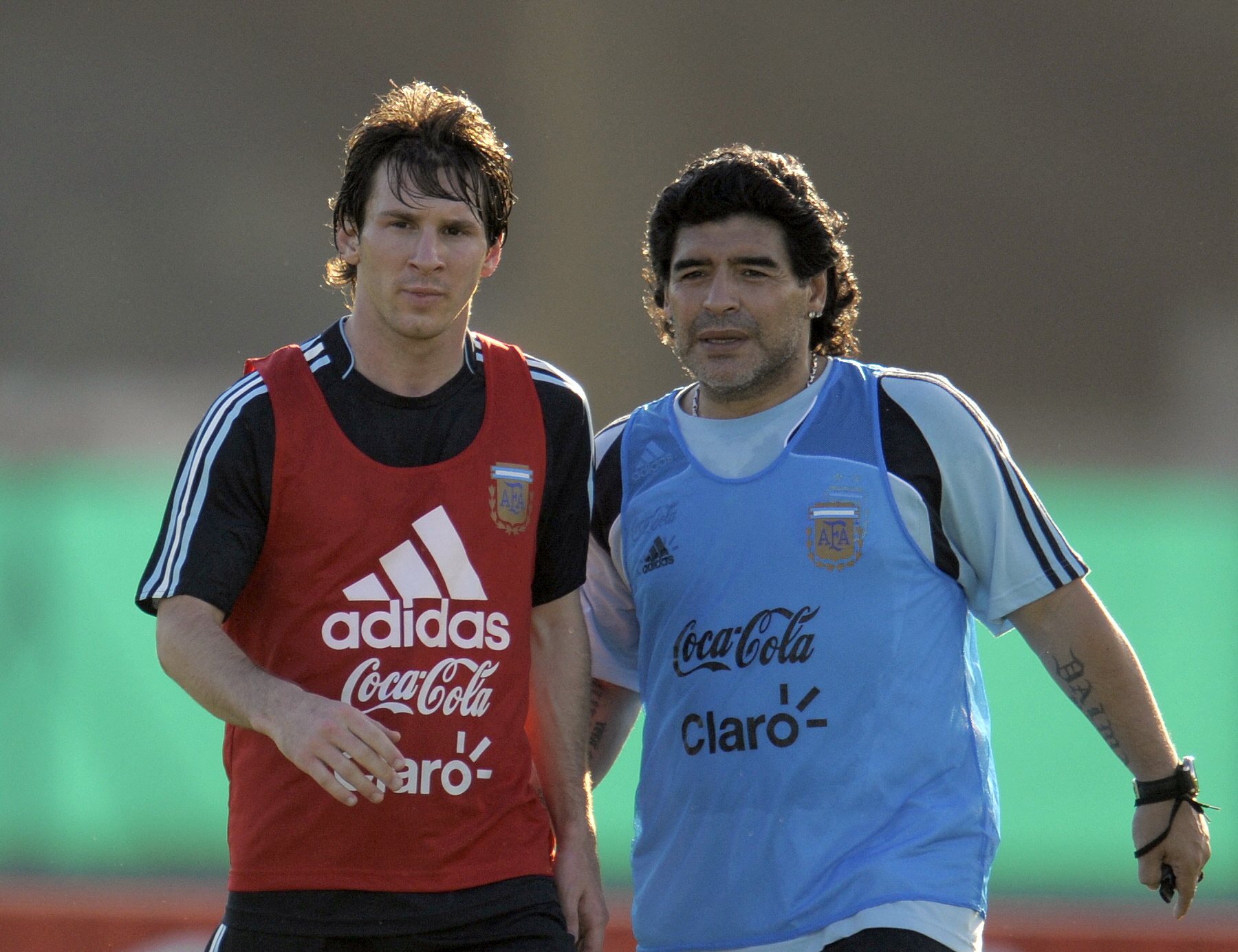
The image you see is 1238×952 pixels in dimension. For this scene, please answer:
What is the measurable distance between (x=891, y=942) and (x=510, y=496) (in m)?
1.00

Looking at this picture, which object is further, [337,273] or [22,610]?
[22,610]

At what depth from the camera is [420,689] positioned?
256 cm

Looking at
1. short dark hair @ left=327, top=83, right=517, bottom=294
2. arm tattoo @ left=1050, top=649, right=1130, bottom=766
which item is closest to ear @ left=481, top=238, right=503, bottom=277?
short dark hair @ left=327, top=83, right=517, bottom=294

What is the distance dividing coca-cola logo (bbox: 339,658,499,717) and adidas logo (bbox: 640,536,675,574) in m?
0.58

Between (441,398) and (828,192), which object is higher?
(828,192)

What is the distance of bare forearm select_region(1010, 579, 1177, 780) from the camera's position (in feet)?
9.58

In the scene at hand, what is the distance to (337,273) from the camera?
3.05m

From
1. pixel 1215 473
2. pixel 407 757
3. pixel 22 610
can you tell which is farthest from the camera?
pixel 1215 473

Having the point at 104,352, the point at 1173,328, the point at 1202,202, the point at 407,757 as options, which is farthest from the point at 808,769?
the point at 1202,202

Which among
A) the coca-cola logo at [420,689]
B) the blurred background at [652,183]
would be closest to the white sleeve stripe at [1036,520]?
the coca-cola logo at [420,689]

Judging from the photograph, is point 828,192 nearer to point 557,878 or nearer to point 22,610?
point 22,610

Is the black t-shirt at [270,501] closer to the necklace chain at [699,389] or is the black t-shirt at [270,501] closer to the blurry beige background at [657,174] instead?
the necklace chain at [699,389]

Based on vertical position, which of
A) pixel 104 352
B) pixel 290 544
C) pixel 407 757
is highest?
pixel 104 352

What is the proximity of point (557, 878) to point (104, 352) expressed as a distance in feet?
29.4
